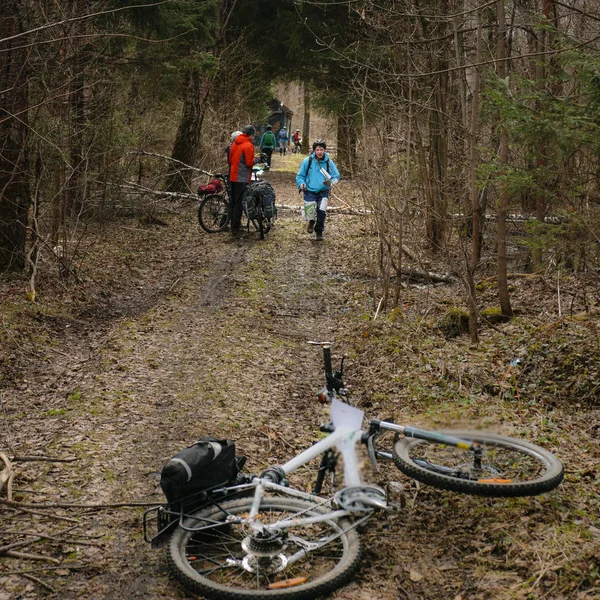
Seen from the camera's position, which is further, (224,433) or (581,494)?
(224,433)

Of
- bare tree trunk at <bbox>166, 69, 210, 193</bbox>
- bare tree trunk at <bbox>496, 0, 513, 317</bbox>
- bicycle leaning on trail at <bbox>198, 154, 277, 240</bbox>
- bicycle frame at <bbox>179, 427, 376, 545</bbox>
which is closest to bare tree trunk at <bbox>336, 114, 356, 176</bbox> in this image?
bicycle leaning on trail at <bbox>198, 154, 277, 240</bbox>

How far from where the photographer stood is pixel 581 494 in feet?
17.7

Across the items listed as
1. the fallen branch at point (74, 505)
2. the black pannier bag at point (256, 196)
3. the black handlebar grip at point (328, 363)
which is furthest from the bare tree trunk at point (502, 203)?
the black pannier bag at point (256, 196)

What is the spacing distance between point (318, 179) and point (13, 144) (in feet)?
24.3

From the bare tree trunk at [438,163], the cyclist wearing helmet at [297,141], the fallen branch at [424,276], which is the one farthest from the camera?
the cyclist wearing helmet at [297,141]

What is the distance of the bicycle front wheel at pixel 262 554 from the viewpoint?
4266mm

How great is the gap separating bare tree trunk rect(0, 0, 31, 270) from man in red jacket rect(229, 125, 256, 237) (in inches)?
225

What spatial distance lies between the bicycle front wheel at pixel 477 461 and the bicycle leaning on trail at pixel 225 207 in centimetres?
1179

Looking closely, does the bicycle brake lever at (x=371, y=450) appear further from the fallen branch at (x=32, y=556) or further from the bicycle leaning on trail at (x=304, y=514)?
the fallen branch at (x=32, y=556)

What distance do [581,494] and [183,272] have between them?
989cm

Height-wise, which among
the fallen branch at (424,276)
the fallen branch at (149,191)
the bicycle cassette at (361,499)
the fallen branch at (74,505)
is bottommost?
the fallen branch at (74,505)

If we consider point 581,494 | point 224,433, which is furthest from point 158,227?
point 581,494

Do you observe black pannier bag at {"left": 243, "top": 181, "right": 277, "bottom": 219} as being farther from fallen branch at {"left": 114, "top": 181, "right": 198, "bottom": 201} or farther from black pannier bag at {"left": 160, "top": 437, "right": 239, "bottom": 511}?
black pannier bag at {"left": 160, "top": 437, "right": 239, "bottom": 511}

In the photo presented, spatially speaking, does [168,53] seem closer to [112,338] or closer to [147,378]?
[112,338]
